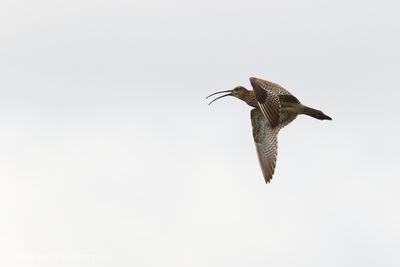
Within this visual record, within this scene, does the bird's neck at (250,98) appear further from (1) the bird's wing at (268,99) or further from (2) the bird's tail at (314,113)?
(1) the bird's wing at (268,99)

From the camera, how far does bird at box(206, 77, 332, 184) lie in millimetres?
31672

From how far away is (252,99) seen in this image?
3419cm

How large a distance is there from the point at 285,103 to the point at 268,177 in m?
2.01

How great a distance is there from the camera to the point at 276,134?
3450 cm

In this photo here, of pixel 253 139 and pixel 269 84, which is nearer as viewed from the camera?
pixel 269 84

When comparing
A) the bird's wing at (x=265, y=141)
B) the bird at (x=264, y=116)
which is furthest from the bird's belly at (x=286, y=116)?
the bird's wing at (x=265, y=141)

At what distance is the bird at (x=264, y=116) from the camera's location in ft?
104

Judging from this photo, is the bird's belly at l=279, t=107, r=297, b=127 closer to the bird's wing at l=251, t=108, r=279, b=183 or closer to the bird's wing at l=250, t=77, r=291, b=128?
the bird's wing at l=251, t=108, r=279, b=183

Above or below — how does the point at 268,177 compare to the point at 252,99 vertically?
below

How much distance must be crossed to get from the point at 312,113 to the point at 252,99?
2062mm

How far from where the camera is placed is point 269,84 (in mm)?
32438

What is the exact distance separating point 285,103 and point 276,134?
1.56 m

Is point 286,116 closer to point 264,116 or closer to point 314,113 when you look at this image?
point 264,116

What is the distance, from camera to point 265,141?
34.5 m
